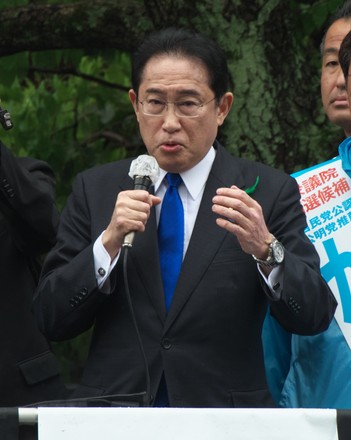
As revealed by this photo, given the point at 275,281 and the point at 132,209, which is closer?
the point at 132,209

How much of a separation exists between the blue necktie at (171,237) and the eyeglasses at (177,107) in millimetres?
206

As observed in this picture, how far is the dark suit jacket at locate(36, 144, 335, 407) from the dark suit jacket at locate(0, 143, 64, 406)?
1.11 feet

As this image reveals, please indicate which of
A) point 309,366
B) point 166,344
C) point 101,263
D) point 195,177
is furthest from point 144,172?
point 309,366

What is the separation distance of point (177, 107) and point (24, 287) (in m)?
0.83

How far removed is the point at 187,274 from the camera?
12.5 ft

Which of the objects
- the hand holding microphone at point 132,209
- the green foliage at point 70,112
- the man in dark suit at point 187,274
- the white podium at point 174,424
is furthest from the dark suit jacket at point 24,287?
the green foliage at point 70,112

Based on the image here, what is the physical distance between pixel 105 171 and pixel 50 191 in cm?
29

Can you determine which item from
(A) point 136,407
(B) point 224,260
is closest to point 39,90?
(B) point 224,260

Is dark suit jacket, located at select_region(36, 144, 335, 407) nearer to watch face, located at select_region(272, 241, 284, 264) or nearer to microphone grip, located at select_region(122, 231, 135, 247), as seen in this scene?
watch face, located at select_region(272, 241, 284, 264)

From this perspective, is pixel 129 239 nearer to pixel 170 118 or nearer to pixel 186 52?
pixel 170 118

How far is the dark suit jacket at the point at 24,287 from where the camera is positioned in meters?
4.21

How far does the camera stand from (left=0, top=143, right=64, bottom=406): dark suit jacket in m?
4.21

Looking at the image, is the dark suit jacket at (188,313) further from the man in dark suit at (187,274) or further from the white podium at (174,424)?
the white podium at (174,424)

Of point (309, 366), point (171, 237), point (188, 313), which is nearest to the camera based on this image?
point (188, 313)
